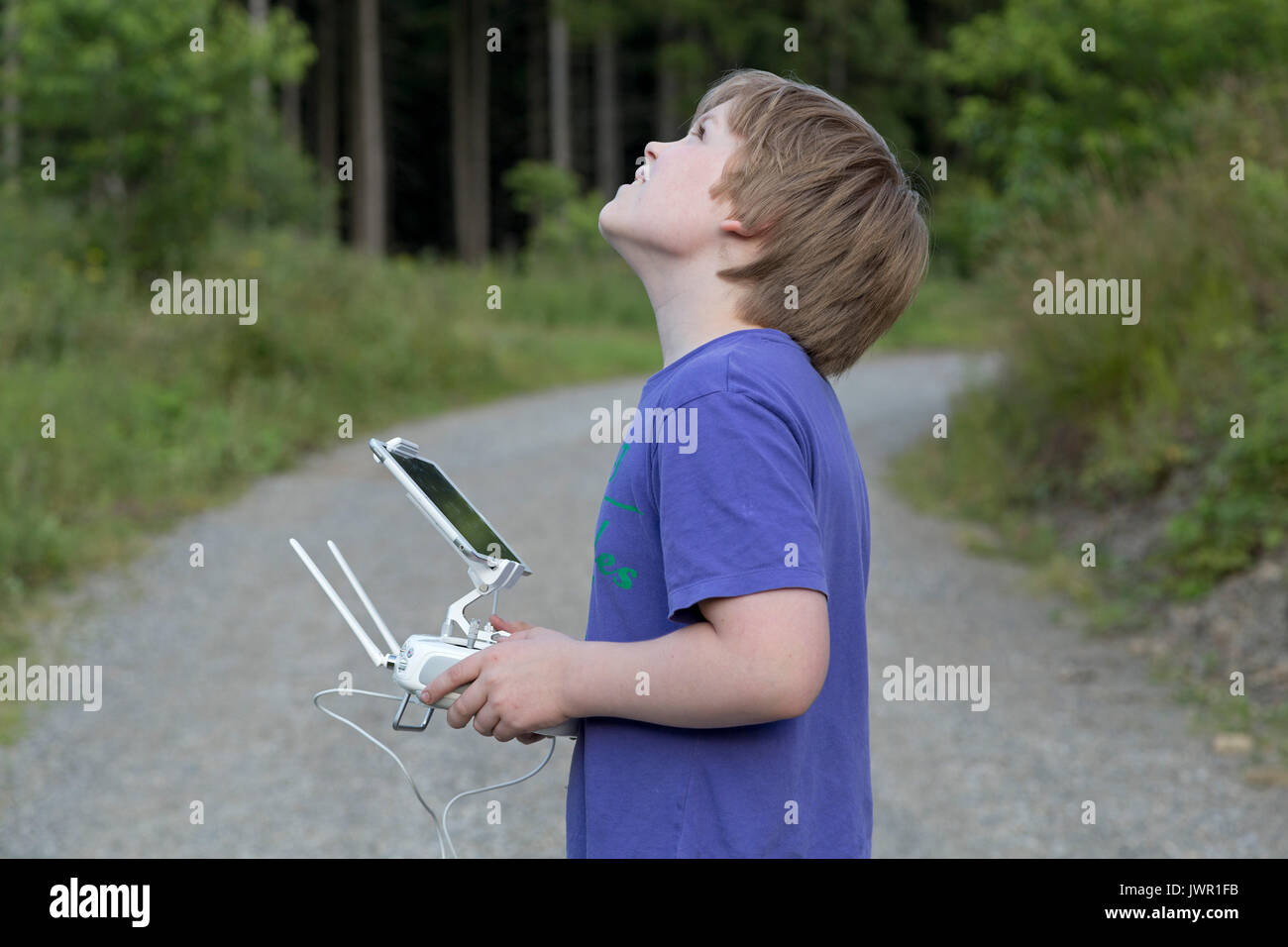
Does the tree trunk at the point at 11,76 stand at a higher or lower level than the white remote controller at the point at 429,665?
higher

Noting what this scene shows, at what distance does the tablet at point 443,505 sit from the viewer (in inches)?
61.7

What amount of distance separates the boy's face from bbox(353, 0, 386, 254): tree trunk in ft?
87.6

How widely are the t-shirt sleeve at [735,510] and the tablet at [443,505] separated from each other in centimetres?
27

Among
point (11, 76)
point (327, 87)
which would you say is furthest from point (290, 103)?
point (11, 76)

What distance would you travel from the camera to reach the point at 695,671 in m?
1.36

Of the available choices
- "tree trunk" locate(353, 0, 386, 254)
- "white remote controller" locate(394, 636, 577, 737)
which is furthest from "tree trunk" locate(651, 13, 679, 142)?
"white remote controller" locate(394, 636, 577, 737)

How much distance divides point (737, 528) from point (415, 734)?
13.9 ft

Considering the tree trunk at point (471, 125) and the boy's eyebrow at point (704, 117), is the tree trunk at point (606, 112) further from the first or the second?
the boy's eyebrow at point (704, 117)

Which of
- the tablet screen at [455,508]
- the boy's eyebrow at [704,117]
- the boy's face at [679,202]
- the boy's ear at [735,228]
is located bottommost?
the tablet screen at [455,508]

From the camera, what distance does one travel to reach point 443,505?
1600 mm

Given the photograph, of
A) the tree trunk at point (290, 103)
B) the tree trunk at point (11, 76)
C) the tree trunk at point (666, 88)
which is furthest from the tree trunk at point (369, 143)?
the tree trunk at point (11, 76)

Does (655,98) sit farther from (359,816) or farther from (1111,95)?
(359,816)

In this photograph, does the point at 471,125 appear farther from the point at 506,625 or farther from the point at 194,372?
the point at 506,625
